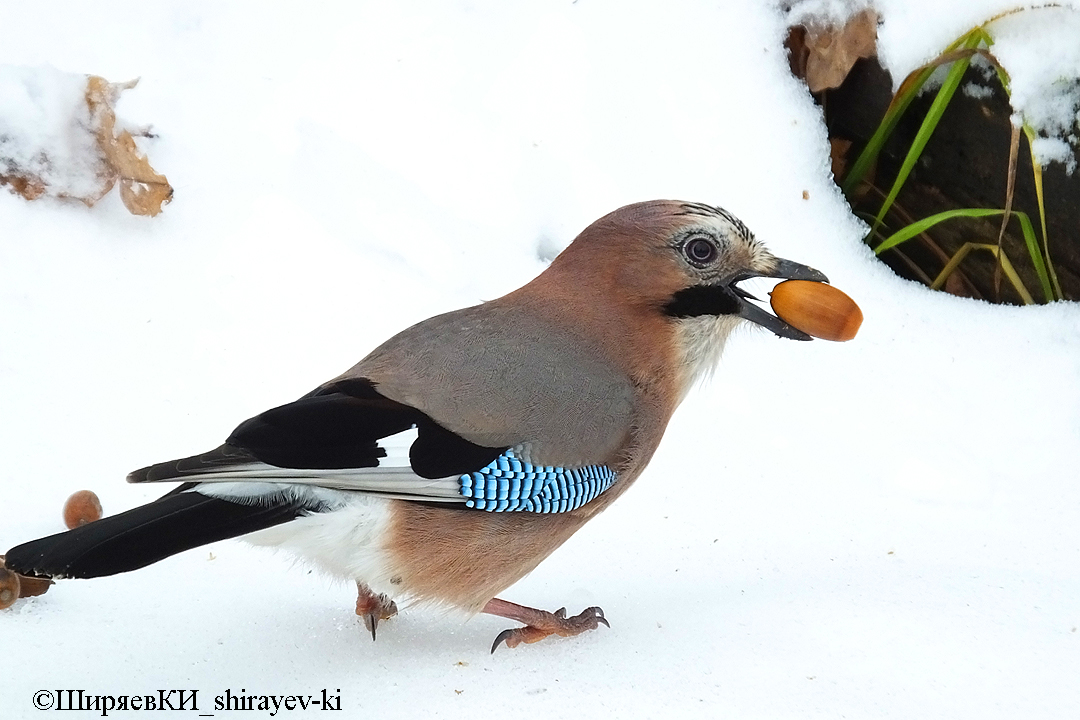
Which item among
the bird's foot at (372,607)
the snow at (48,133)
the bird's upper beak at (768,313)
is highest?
the snow at (48,133)

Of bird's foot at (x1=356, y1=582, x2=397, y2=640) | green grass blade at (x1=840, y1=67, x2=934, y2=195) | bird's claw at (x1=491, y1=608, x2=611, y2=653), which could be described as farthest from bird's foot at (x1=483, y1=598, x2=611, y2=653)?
green grass blade at (x1=840, y1=67, x2=934, y2=195)

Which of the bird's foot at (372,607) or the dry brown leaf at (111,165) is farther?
the dry brown leaf at (111,165)

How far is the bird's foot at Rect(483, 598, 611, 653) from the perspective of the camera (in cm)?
237

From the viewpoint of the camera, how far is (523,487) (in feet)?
7.36

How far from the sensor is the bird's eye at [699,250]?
97.6 inches

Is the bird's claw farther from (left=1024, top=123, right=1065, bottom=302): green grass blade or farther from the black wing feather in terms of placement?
(left=1024, top=123, right=1065, bottom=302): green grass blade

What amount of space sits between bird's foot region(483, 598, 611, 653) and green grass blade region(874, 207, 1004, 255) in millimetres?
1770

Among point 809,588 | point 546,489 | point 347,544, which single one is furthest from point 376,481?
point 809,588

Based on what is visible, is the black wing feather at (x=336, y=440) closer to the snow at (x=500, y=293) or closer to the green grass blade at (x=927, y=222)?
the snow at (x=500, y=293)

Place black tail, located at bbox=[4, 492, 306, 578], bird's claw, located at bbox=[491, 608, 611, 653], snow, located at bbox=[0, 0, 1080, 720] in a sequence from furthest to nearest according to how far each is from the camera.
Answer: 1. bird's claw, located at bbox=[491, 608, 611, 653]
2. snow, located at bbox=[0, 0, 1080, 720]
3. black tail, located at bbox=[4, 492, 306, 578]

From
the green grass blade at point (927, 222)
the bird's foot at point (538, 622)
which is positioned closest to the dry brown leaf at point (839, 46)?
the green grass blade at point (927, 222)

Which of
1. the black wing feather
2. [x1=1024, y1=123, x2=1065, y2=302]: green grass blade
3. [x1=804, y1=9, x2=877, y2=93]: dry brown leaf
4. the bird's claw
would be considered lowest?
the bird's claw

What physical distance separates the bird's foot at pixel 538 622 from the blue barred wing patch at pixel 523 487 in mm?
248

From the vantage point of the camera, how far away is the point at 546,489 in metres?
2.26
